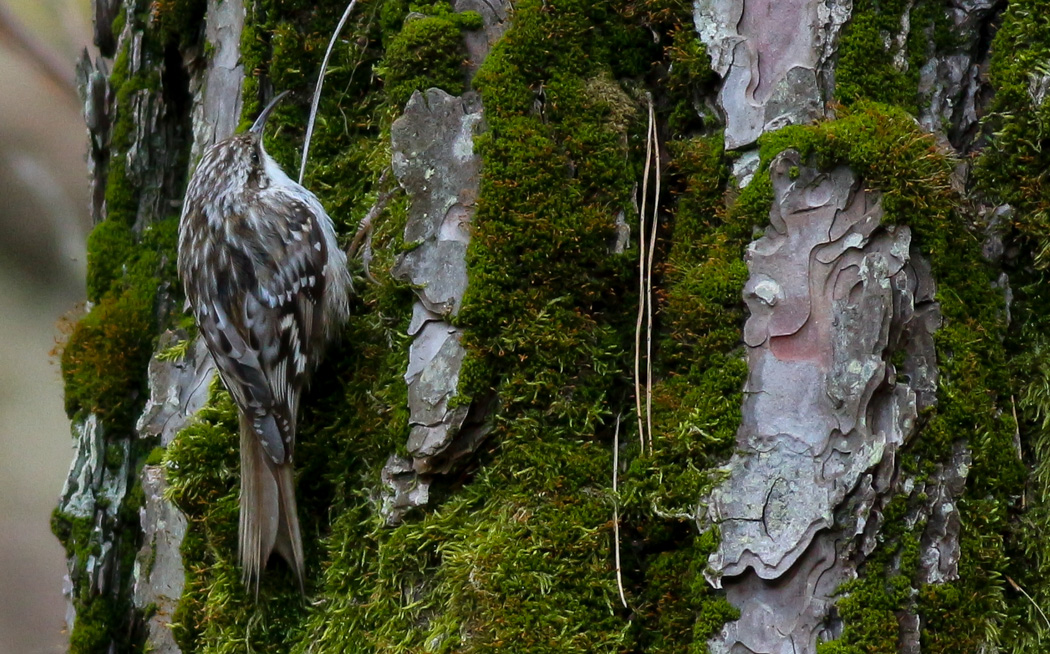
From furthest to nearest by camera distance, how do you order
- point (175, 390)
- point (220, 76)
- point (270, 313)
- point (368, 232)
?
1. point (220, 76)
2. point (175, 390)
3. point (270, 313)
4. point (368, 232)

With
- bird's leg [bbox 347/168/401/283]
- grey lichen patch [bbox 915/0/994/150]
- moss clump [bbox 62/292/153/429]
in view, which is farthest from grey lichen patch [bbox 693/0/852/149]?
moss clump [bbox 62/292/153/429]

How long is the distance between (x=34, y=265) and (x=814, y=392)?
417cm

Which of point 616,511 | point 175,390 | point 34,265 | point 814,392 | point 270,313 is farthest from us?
point 34,265

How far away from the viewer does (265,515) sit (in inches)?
95.0

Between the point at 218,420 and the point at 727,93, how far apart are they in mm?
1659

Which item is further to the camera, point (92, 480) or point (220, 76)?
point (92, 480)

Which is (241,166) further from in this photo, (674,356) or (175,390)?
(674,356)

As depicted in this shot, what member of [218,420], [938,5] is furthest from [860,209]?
[218,420]

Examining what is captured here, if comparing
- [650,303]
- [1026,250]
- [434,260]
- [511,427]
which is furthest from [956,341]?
[434,260]

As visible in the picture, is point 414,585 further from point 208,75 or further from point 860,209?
point 208,75

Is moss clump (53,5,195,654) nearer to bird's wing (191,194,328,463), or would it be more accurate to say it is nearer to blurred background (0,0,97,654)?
bird's wing (191,194,328,463)

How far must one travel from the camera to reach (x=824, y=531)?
1873 millimetres

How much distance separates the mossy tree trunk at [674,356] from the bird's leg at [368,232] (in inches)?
0.7

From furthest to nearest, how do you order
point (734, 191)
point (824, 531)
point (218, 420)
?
point (218, 420) < point (734, 191) < point (824, 531)
